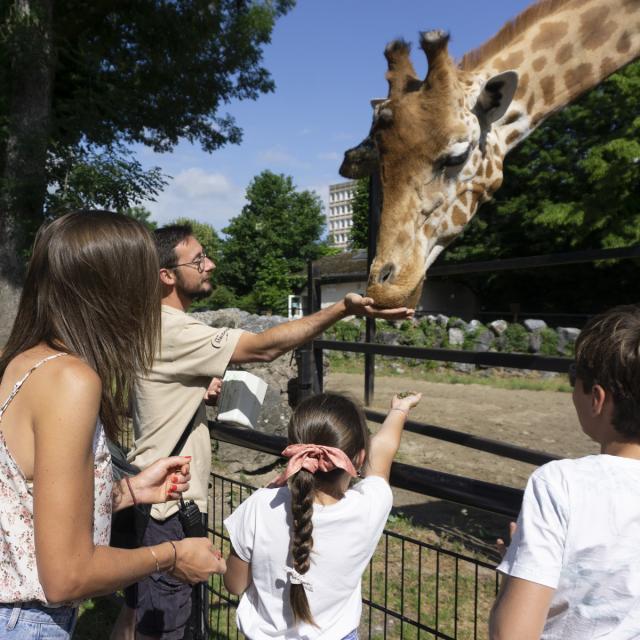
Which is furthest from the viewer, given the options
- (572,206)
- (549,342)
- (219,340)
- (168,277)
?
(572,206)

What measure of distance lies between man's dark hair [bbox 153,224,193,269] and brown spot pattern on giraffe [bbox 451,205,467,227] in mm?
1848

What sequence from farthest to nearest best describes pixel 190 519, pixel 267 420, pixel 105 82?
pixel 105 82, pixel 267 420, pixel 190 519

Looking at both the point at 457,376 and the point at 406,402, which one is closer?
the point at 406,402

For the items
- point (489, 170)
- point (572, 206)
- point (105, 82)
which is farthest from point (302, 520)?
point (572, 206)

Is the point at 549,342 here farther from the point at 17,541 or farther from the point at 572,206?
the point at 17,541

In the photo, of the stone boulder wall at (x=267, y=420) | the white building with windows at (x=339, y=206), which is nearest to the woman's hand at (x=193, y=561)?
the stone boulder wall at (x=267, y=420)

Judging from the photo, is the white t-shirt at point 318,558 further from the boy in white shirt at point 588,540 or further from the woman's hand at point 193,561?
the boy in white shirt at point 588,540

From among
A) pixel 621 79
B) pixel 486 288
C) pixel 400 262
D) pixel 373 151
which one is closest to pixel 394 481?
pixel 400 262

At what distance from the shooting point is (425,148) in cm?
368

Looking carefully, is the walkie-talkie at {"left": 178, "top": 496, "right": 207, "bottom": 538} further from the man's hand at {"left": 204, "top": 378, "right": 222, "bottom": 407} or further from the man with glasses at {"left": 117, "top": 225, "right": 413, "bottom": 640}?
the man's hand at {"left": 204, "top": 378, "right": 222, "bottom": 407}

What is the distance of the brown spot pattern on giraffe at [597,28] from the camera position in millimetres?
4398

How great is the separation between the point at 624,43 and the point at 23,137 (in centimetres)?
872

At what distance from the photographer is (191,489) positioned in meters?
2.53

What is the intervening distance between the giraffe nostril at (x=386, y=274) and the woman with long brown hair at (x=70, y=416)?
195cm
